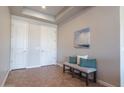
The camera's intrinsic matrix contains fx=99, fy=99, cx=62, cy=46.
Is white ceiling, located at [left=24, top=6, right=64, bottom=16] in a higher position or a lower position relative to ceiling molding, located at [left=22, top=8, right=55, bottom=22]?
higher

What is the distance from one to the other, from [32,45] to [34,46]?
120 mm

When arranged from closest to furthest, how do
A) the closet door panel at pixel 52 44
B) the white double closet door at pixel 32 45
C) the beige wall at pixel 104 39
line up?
the beige wall at pixel 104 39
the white double closet door at pixel 32 45
the closet door panel at pixel 52 44

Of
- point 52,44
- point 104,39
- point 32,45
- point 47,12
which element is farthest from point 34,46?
point 104,39

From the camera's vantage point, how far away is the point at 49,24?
18.0 feet

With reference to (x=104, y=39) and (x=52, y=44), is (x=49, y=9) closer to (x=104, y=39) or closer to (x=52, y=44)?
(x=52, y=44)

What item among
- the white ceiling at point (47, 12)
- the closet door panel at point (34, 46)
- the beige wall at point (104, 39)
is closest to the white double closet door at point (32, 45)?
the closet door panel at point (34, 46)

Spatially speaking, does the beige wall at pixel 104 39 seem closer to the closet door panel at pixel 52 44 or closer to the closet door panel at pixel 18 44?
the closet door panel at pixel 52 44

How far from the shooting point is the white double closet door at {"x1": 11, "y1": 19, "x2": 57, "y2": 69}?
14.4 feet

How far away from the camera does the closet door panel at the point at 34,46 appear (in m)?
4.80

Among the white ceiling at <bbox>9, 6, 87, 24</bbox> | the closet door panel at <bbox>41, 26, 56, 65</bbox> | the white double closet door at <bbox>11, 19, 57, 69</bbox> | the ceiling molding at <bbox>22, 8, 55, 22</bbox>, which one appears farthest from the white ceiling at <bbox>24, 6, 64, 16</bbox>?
the closet door panel at <bbox>41, 26, 56, 65</bbox>

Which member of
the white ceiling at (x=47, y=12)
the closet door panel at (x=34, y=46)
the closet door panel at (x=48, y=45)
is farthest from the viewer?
the closet door panel at (x=48, y=45)

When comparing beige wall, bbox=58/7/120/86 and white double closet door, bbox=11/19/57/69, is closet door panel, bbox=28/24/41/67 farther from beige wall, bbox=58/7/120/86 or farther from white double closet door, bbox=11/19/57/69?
beige wall, bbox=58/7/120/86

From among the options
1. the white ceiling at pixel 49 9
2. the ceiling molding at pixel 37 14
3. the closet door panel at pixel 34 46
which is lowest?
the closet door panel at pixel 34 46
